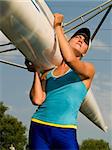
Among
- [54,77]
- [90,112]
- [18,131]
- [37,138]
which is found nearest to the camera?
[37,138]

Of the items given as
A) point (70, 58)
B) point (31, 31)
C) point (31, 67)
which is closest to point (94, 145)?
point (31, 67)

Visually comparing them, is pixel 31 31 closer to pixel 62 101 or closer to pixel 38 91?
pixel 38 91

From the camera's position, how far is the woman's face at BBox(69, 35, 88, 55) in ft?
11.0

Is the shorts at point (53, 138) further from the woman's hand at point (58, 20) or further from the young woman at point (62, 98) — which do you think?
the woman's hand at point (58, 20)

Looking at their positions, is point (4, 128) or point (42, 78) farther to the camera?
point (4, 128)

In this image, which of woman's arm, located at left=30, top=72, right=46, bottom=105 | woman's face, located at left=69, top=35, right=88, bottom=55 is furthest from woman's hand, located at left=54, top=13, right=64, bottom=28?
woman's arm, located at left=30, top=72, right=46, bottom=105

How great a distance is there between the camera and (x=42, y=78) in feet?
11.5

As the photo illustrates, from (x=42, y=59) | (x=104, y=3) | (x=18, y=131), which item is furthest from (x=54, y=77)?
(x=18, y=131)

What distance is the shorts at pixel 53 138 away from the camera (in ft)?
10.3

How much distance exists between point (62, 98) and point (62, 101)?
0.02m

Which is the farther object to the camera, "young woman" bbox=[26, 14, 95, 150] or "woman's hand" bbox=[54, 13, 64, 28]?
"woman's hand" bbox=[54, 13, 64, 28]

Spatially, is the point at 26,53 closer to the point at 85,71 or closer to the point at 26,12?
the point at 26,12

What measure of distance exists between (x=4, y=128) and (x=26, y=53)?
42.5 metres

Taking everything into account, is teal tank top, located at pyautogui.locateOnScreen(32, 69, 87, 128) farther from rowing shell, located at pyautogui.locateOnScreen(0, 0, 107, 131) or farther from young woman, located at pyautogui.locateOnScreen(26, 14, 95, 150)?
rowing shell, located at pyautogui.locateOnScreen(0, 0, 107, 131)
